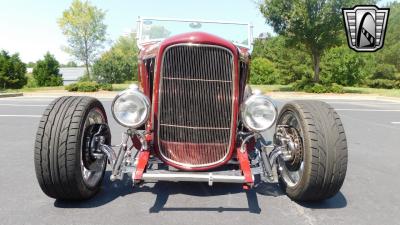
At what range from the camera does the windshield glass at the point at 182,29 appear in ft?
15.8

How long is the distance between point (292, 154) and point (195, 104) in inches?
40.4

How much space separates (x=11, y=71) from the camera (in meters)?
27.4

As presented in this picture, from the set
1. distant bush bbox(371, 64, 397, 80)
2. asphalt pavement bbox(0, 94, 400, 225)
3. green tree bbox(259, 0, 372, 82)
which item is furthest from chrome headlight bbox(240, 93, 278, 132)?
distant bush bbox(371, 64, 397, 80)

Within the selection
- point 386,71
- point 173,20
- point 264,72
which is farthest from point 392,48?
point 173,20

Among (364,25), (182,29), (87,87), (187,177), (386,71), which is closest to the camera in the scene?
(187,177)

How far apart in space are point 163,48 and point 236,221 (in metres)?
1.62

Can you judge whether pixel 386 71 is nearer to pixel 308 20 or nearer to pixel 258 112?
pixel 308 20

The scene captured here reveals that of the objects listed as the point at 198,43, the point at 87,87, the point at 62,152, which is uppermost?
the point at 198,43

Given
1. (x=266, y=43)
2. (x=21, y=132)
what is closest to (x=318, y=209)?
(x=21, y=132)

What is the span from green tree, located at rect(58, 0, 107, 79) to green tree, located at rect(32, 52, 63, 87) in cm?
195

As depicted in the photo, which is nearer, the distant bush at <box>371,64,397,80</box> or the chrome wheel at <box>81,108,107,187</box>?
the chrome wheel at <box>81,108,107,187</box>

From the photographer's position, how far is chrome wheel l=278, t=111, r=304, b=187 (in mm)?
3189

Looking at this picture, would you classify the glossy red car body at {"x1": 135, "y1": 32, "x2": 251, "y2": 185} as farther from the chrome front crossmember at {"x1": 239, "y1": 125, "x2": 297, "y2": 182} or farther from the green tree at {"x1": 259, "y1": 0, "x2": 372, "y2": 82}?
the green tree at {"x1": 259, "y1": 0, "x2": 372, "y2": 82}

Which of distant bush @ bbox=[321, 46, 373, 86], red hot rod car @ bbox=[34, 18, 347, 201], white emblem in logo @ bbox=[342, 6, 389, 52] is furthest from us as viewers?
distant bush @ bbox=[321, 46, 373, 86]
